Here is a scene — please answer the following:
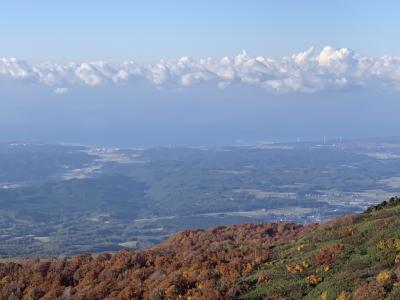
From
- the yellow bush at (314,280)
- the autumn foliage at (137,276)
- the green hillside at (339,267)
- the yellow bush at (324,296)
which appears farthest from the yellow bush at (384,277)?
the autumn foliage at (137,276)

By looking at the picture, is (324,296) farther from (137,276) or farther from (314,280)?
(137,276)

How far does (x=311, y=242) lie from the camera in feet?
92.7

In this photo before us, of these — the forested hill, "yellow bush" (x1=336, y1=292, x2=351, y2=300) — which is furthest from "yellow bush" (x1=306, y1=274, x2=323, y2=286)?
"yellow bush" (x1=336, y1=292, x2=351, y2=300)

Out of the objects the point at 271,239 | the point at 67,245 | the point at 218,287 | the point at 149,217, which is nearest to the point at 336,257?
the point at 218,287

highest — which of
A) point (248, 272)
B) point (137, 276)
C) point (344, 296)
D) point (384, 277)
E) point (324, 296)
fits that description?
point (384, 277)

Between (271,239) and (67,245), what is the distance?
88677mm

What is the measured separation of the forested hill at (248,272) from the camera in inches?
821

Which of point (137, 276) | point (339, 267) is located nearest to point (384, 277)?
point (339, 267)

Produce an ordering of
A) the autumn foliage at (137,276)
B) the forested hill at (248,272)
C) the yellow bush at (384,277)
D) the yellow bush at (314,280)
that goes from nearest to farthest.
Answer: the yellow bush at (384,277)
the forested hill at (248,272)
the yellow bush at (314,280)
the autumn foliage at (137,276)

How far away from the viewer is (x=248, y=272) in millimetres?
24625

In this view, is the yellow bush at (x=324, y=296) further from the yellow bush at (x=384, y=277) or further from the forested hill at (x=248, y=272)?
the yellow bush at (x=384, y=277)

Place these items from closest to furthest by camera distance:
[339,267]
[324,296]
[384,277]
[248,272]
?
1. [384,277]
2. [324,296]
3. [339,267]
4. [248,272]

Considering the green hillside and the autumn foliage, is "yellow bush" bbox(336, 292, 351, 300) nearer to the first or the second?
the green hillside

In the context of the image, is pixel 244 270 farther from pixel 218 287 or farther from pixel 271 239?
pixel 271 239
